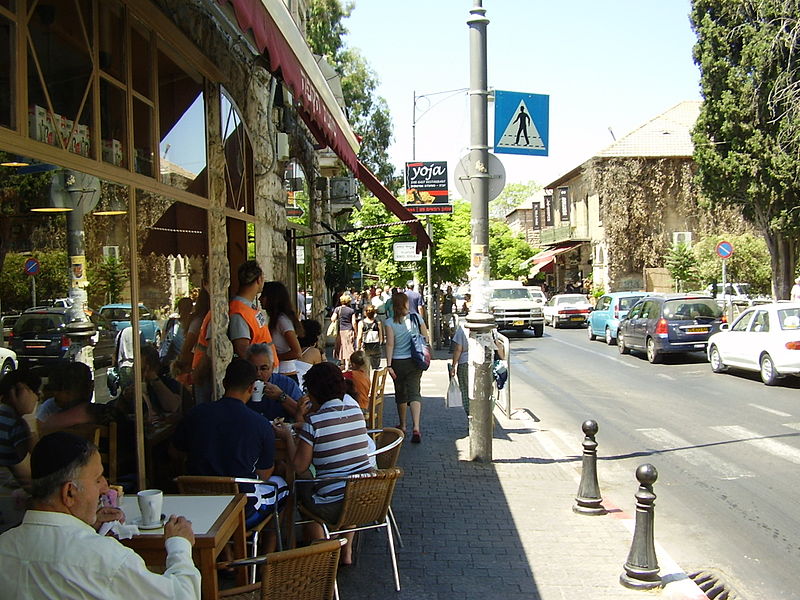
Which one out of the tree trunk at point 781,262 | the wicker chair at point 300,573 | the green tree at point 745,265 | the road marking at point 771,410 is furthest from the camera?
the green tree at point 745,265

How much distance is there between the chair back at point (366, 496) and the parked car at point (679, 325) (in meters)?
14.5

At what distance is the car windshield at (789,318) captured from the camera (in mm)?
13385

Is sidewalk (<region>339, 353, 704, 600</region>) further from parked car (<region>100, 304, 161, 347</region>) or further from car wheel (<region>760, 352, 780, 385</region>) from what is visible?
car wheel (<region>760, 352, 780, 385</region>)

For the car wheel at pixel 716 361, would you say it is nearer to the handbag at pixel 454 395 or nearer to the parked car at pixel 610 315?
the parked car at pixel 610 315

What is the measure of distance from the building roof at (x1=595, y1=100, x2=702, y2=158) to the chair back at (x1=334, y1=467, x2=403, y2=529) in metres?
40.6

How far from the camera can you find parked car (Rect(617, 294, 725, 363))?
58.2ft

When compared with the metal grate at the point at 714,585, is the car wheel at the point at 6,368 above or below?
above

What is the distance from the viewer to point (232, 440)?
14.3 feet

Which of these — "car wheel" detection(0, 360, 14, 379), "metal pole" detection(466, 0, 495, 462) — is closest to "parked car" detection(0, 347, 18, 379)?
"car wheel" detection(0, 360, 14, 379)

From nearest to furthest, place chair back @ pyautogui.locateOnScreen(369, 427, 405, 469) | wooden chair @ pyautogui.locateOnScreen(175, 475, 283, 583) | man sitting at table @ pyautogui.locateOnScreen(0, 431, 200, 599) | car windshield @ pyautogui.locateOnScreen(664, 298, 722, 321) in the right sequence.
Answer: man sitting at table @ pyautogui.locateOnScreen(0, 431, 200, 599)
wooden chair @ pyautogui.locateOnScreen(175, 475, 283, 583)
chair back @ pyautogui.locateOnScreen(369, 427, 405, 469)
car windshield @ pyautogui.locateOnScreen(664, 298, 722, 321)

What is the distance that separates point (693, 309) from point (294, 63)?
15089mm

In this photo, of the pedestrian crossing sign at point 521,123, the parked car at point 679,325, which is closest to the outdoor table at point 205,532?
the pedestrian crossing sign at point 521,123

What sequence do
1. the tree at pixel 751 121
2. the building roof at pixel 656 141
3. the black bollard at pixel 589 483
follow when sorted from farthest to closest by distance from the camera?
the building roof at pixel 656 141 < the tree at pixel 751 121 < the black bollard at pixel 589 483

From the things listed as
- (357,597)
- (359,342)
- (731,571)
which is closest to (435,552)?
(357,597)
